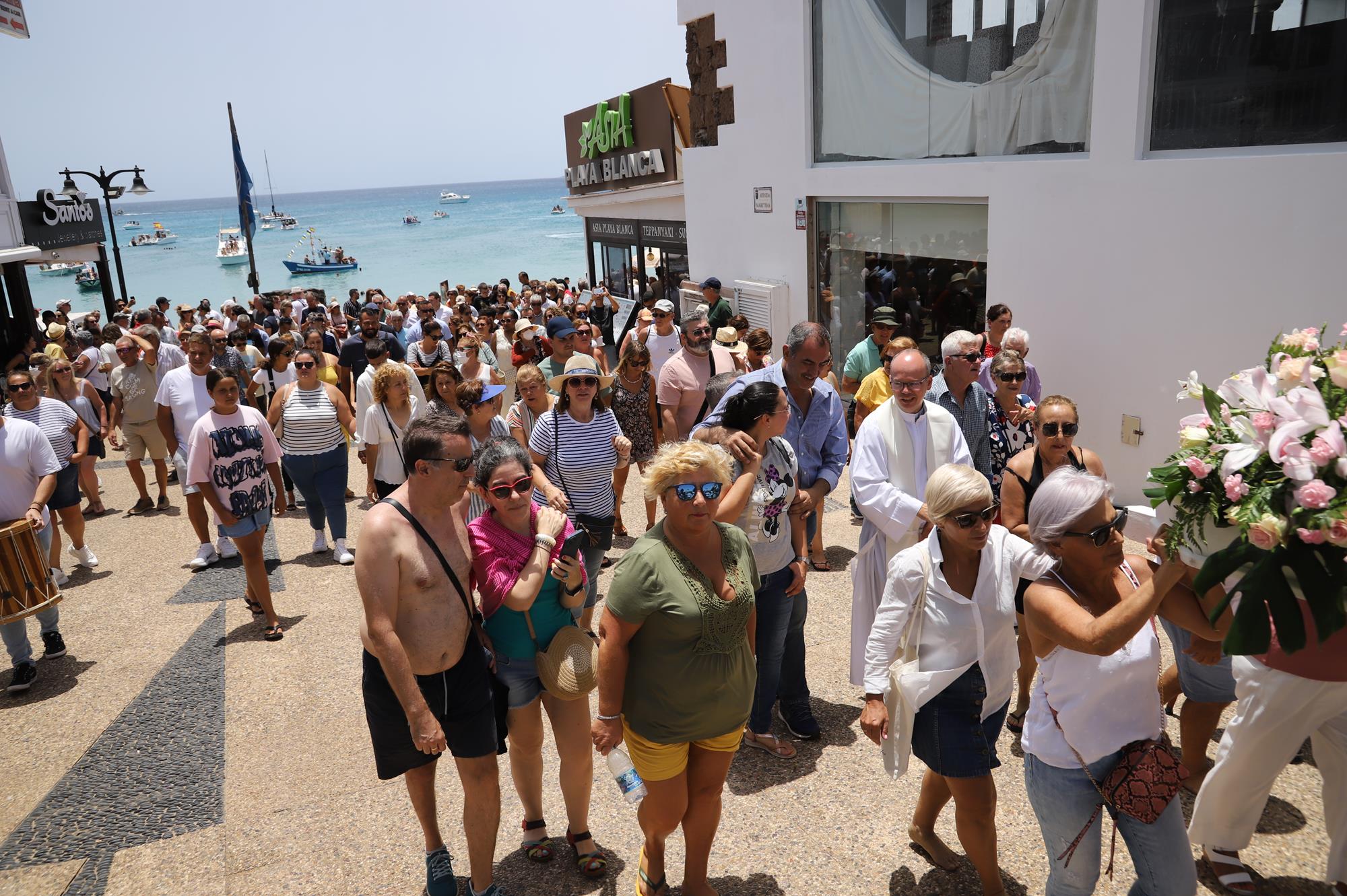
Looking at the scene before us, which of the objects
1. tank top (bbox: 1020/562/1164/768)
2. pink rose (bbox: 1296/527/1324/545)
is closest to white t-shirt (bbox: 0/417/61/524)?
tank top (bbox: 1020/562/1164/768)

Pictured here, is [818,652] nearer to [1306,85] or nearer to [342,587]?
[342,587]

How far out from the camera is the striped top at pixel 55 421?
773 centimetres

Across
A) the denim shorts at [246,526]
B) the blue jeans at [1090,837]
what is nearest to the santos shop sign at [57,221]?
the denim shorts at [246,526]

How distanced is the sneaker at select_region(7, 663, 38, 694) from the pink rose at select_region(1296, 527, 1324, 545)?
6922 millimetres

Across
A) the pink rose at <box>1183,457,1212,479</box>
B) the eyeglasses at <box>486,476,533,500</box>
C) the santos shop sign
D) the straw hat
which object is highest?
the santos shop sign

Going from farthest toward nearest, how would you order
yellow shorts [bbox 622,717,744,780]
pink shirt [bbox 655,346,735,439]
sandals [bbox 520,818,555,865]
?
1. pink shirt [bbox 655,346,735,439]
2. sandals [bbox 520,818,555,865]
3. yellow shorts [bbox 622,717,744,780]

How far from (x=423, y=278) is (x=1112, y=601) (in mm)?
81324

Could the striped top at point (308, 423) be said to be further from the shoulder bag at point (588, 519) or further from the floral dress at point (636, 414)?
the shoulder bag at point (588, 519)

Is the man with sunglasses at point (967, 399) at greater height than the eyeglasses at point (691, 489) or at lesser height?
lesser

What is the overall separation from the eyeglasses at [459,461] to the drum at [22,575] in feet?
13.3

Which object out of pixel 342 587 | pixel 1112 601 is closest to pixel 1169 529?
pixel 1112 601

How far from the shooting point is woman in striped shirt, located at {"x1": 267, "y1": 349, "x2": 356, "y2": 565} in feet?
24.7

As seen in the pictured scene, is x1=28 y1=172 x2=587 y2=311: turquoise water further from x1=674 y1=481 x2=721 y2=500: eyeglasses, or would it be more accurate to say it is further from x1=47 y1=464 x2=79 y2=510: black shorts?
x1=674 y1=481 x2=721 y2=500: eyeglasses

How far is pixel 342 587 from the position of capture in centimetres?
733
